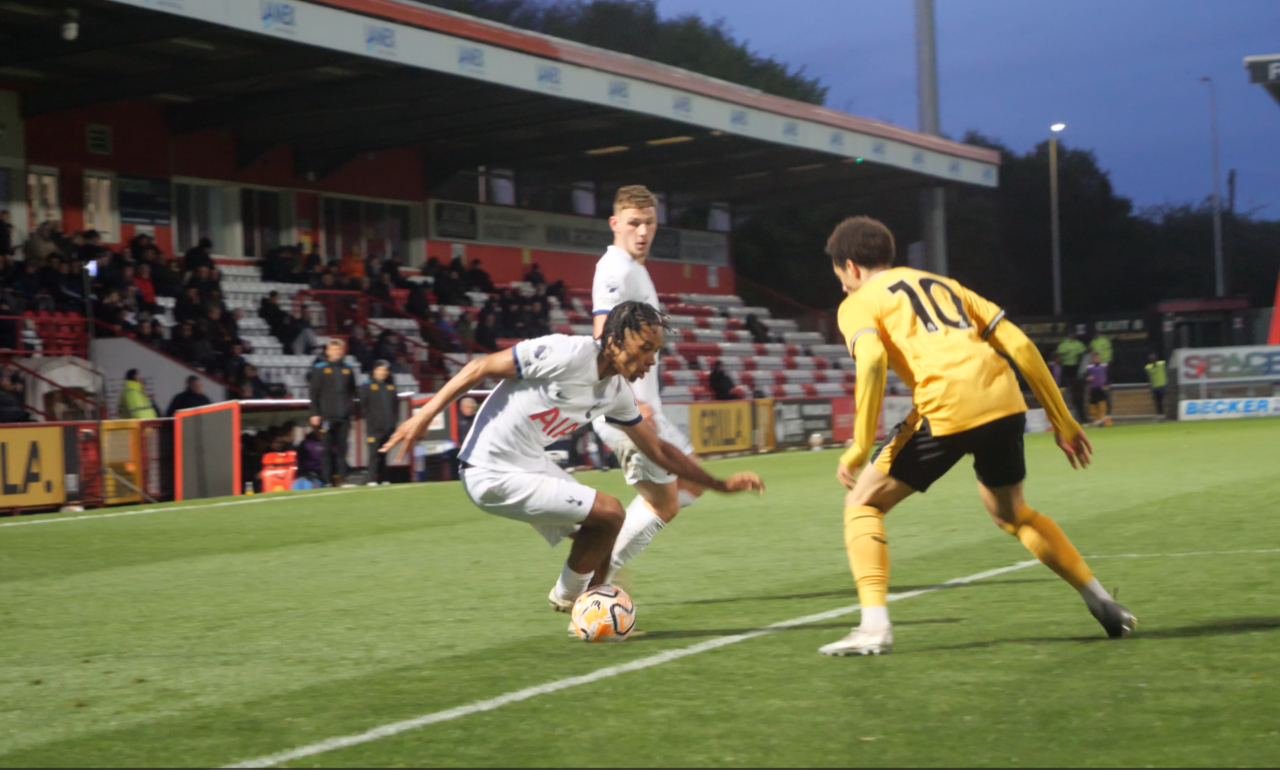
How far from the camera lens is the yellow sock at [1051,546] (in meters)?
5.41

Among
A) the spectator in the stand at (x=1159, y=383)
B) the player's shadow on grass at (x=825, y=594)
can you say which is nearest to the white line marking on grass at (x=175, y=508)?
the player's shadow on grass at (x=825, y=594)

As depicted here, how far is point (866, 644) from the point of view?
17.4 ft

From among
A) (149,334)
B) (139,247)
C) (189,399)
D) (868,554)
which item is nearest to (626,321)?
(868,554)

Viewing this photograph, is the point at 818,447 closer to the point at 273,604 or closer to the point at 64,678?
the point at 273,604

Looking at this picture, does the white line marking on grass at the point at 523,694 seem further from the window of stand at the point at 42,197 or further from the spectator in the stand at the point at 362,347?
the window of stand at the point at 42,197

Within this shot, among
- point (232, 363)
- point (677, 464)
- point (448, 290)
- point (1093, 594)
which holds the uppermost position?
point (448, 290)

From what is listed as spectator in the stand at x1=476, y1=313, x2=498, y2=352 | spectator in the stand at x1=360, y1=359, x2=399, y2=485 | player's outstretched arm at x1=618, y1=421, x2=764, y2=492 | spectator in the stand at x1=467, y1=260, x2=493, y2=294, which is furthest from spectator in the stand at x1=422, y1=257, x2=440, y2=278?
player's outstretched arm at x1=618, y1=421, x2=764, y2=492

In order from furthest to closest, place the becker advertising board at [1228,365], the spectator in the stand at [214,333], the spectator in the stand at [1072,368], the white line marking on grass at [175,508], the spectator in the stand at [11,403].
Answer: the spectator in the stand at [1072,368] < the becker advertising board at [1228,365] < the spectator in the stand at [214,333] < the spectator in the stand at [11,403] < the white line marking on grass at [175,508]

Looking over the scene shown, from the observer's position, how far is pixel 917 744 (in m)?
3.97

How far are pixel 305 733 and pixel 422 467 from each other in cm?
1565

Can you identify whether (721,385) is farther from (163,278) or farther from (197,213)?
(197,213)

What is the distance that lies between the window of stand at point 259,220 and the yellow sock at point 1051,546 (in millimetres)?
26023

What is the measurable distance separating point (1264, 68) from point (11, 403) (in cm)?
2712

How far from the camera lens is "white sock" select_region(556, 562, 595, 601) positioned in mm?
6445
